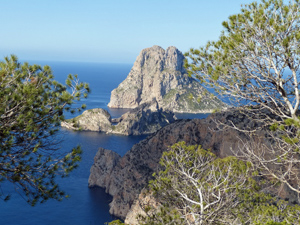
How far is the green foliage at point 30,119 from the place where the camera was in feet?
46.7

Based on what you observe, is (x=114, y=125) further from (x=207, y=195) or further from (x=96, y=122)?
(x=207, y=195)

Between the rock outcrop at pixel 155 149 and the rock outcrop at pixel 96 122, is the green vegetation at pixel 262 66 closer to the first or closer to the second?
the rock outcrop at pixel 155 149

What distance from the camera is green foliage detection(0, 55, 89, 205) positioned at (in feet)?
46.7

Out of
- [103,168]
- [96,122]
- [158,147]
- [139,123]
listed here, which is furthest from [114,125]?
[158,147]

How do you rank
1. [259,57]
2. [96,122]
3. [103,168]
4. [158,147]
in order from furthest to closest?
[96,122], [103,168], [158,147], [259,57]

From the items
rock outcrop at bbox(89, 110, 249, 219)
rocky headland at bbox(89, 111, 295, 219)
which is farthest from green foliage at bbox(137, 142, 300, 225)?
rock outcrop at bbox(89, 110, 249, 219)

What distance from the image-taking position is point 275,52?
1316cm

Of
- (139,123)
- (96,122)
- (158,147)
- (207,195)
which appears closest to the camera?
(207,195)

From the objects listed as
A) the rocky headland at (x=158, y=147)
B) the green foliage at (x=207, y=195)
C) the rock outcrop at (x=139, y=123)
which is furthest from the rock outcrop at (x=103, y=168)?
the rock outcrop at (x=139, y=123)

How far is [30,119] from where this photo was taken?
14422 millimetres

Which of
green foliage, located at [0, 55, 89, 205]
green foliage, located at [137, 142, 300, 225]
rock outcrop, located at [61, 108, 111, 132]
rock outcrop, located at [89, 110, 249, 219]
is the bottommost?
rock outcrop, located at [61, 108, 111, 132]

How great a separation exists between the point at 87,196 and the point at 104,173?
Result: 956cm

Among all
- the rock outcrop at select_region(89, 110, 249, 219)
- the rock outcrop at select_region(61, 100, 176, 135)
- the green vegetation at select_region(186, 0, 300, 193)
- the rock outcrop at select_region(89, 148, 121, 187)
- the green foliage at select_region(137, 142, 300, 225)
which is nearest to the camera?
the green vegetation at select_region(186, 0, 300, 193)

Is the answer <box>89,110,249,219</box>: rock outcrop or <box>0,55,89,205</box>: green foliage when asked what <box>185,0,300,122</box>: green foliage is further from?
<box>89,110,249,219</box>: rock outcrop
